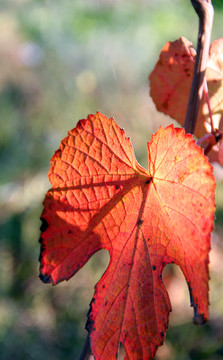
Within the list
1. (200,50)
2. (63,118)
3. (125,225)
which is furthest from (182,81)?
(63,118)

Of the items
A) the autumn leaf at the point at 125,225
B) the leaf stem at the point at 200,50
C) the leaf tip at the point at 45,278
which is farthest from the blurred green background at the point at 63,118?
the leaf tip at the point at 45,278

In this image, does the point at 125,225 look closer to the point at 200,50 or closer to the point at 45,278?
the point at 45,278

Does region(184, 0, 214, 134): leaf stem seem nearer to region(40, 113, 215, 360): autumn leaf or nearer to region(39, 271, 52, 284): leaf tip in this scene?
region(40, 113, 215, 360): autumn leaf

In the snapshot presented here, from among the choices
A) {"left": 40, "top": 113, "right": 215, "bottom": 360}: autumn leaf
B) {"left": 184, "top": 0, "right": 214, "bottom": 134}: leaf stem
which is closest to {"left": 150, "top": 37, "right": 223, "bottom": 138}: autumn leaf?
{"left": 184, "top": 0, "right": 214, "bottom": 134}: leaf stem

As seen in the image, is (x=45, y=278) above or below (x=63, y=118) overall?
below

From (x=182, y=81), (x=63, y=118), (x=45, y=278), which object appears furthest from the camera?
(x=63, y=118)

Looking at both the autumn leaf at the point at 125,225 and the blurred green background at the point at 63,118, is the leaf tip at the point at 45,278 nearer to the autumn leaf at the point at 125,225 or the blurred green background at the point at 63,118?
the autumn leaf at the point at 125,225

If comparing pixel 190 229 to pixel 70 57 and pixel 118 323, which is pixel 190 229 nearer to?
pixel 118 323
